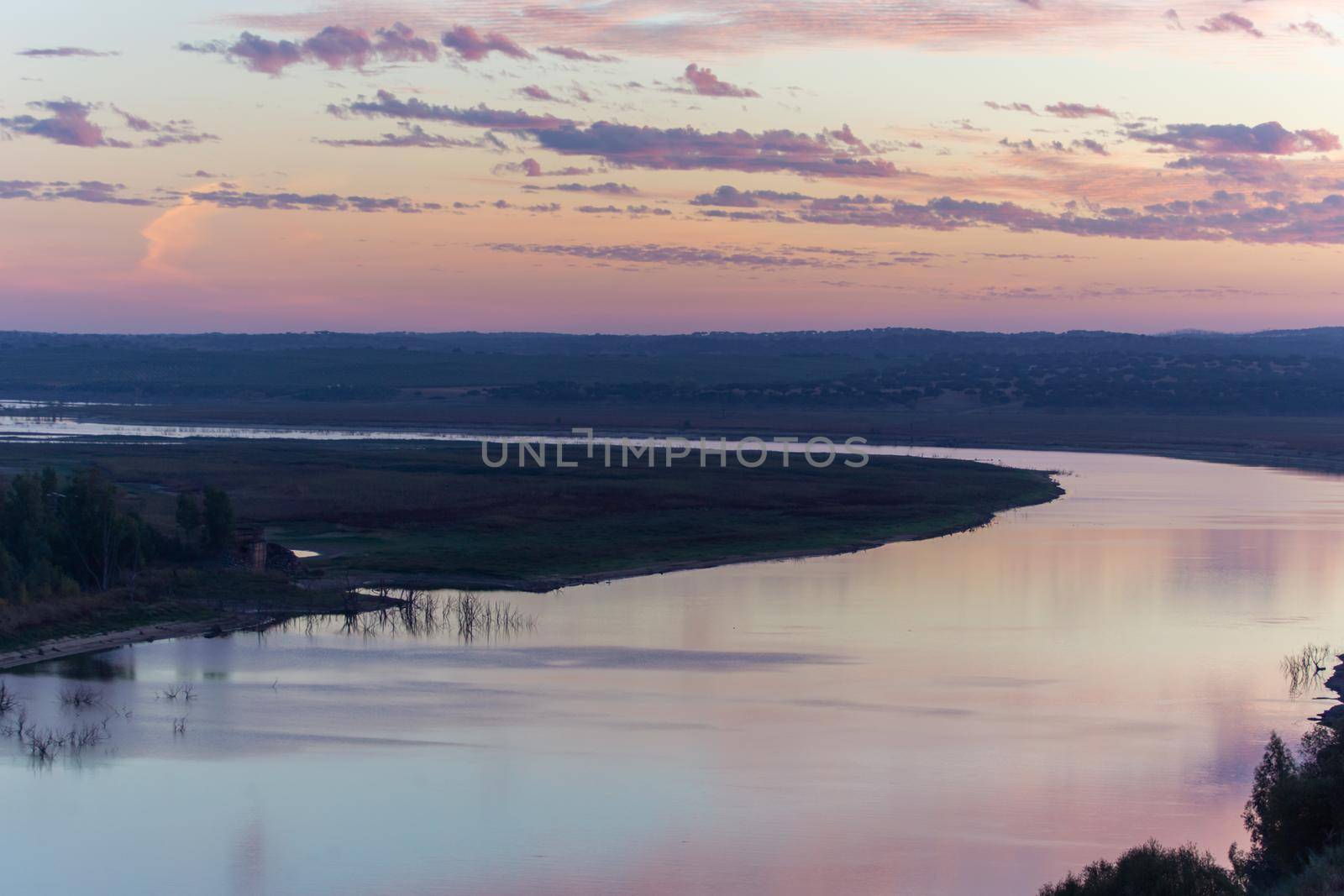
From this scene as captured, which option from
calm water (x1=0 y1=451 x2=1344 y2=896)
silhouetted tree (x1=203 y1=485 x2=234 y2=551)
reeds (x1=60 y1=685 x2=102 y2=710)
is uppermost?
silhouetted tree (x1=203 y1=485 x2=234 y2=551)

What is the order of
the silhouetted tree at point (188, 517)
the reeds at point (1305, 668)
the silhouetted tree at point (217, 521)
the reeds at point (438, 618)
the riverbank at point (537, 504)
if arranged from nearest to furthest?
the reeds at point (1305, 668), the reeds at point (438, 618), the silhouetted tree at point (217, 521), the silhouetted tree at point (188, 517), the riverbank at point (537, 504)

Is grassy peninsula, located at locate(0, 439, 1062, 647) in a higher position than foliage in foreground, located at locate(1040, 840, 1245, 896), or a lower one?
higher

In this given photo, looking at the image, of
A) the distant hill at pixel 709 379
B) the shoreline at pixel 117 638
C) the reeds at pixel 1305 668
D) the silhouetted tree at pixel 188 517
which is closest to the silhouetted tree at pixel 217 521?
the silhouetted tree at pixel 188 517

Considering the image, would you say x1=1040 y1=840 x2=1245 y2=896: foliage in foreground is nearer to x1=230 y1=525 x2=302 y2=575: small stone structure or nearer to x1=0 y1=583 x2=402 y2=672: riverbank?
x1=0 y1=583 x2=402 y2=672: riverbank

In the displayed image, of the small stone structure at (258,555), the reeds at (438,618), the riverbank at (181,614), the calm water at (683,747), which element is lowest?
the calm water at (683,747)

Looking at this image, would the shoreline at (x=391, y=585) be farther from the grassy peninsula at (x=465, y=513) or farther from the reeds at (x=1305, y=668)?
the reeds at (x=1305, y=668)

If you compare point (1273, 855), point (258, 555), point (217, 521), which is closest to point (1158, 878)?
point (1273, 855)

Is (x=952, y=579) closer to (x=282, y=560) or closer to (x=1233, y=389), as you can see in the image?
(x=282, y=560)

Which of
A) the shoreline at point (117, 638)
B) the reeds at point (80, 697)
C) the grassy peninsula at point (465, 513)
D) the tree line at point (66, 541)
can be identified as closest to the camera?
the reeds at point (80, 697)

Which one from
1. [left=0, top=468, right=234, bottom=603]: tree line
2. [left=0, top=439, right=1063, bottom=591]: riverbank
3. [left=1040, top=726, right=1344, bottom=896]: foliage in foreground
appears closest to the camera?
[left=1040, top=726, right=1344, bottom=896]: foliage in foreground

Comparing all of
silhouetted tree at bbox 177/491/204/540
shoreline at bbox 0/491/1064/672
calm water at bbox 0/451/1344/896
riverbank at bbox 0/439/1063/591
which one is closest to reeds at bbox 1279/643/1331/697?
calm water at bbox 0/451/1344/896

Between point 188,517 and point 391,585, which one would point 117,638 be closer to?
point 188,517
